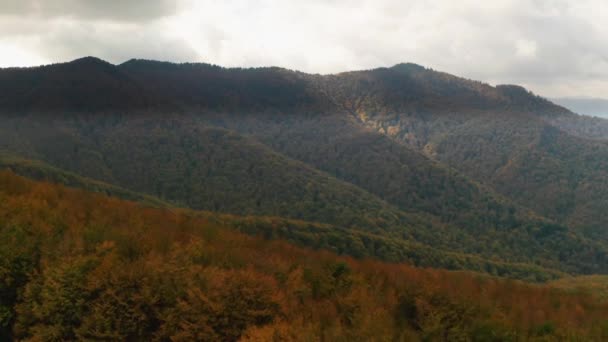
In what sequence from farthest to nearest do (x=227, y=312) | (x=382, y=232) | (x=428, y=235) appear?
(x=428, y=235)
(x=382, y=232)
(x=227, y=312)

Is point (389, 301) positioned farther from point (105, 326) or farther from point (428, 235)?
point (428, 235)

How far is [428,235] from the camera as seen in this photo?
17225 centimetres

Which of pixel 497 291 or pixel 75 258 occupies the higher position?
pixel 75 258

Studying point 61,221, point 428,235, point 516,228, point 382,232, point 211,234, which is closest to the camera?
point 61,221

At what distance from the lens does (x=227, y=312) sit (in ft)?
94.6

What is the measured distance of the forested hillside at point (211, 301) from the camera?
28938 mm

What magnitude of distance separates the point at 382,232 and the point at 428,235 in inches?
941

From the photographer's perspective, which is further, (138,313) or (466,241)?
(466,241)

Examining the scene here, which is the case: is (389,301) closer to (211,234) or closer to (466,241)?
(211,234)

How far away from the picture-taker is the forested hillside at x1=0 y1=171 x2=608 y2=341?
28.9 m

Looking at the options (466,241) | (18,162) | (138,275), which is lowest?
(466,241)

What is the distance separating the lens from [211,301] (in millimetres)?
28953

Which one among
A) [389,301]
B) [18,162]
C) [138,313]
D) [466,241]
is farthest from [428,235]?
[138,313]

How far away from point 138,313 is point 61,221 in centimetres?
2017
